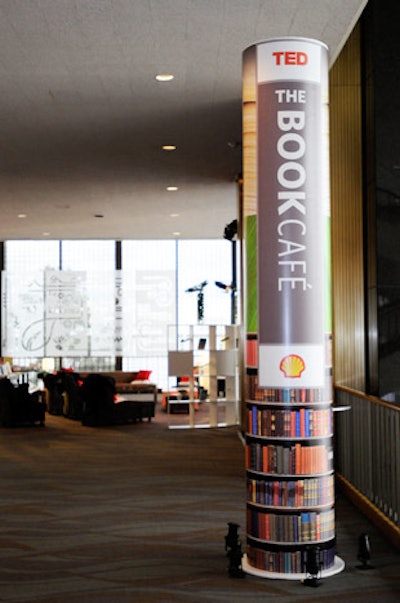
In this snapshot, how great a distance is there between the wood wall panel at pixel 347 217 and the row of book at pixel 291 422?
5.78ft

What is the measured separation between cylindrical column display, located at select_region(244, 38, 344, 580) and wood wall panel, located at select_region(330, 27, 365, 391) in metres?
1.76

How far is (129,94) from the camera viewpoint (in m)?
7.87

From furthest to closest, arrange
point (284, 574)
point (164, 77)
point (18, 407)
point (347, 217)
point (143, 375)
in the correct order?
point (143, 375) < point (18, 407) < point (164, 77) < point (347, 217) < point (284, 574)

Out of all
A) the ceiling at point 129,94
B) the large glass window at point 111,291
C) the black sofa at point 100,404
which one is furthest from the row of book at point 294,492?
the large glass window at point 111,291

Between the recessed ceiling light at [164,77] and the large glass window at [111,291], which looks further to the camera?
the large glass window at [111,291]

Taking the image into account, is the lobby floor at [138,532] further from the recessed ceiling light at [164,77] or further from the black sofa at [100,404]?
the recessed ceiling light at [164,77]

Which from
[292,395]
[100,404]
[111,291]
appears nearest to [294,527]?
[292,395]

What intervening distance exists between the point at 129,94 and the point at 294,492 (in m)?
4.52

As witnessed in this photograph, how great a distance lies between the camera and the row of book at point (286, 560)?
16.1ft

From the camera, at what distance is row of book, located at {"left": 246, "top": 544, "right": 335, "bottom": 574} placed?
4918 millimetres

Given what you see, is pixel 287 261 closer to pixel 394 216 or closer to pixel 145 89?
pixel 394 216

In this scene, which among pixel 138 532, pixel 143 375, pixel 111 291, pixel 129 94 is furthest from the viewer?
pixel 111 291

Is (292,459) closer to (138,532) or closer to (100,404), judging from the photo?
(138,532)

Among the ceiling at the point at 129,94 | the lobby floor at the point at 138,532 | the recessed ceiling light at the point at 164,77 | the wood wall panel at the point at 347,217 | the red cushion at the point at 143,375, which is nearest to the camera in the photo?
the lobby floor at the point at 138,532
